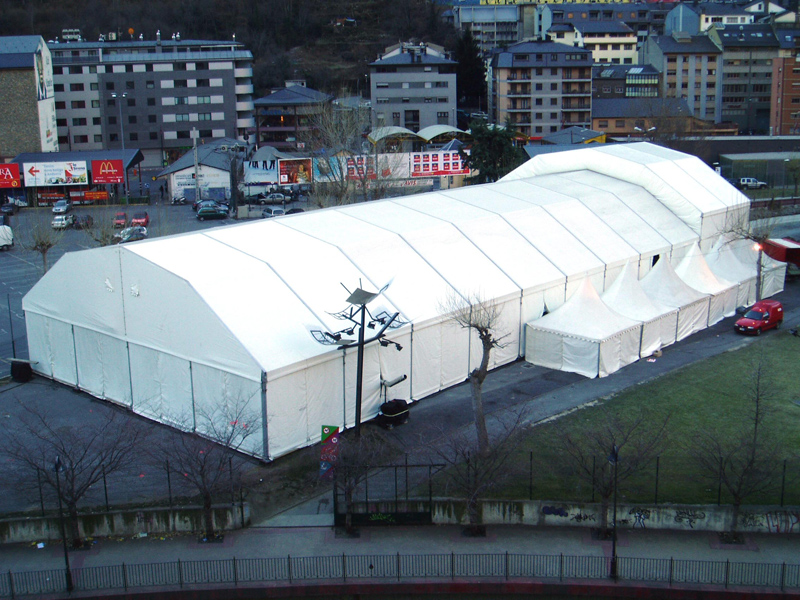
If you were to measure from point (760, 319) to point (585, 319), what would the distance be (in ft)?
26.0

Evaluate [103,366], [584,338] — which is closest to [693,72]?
[584,338]

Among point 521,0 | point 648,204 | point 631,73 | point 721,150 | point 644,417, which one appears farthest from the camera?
point 521,0

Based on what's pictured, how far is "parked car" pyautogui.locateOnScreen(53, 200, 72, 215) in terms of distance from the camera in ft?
188

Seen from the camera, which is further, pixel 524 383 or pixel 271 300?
pixel 524 383

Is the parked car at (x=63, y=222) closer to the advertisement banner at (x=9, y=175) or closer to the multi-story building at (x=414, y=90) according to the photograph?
the advertisement banner at (x=9, y=175)

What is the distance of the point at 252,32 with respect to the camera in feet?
386

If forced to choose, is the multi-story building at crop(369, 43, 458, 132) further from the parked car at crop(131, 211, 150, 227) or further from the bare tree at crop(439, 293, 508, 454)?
the bare tree at crop(439, 293, 508, 454)

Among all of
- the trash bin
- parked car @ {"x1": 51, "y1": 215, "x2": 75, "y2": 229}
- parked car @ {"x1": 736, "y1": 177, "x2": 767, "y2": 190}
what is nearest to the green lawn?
the trash bin

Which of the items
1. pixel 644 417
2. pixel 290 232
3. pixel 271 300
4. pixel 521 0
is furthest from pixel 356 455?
pixel 521 0

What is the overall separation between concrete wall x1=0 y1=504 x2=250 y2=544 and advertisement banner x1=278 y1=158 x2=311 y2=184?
149ft

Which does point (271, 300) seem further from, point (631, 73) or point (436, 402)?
point (631, 73)

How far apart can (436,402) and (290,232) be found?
7.57 meters

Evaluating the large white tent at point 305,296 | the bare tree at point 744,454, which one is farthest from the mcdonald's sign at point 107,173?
the bare tree at point 744,454

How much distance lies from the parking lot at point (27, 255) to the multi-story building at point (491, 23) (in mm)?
76211
